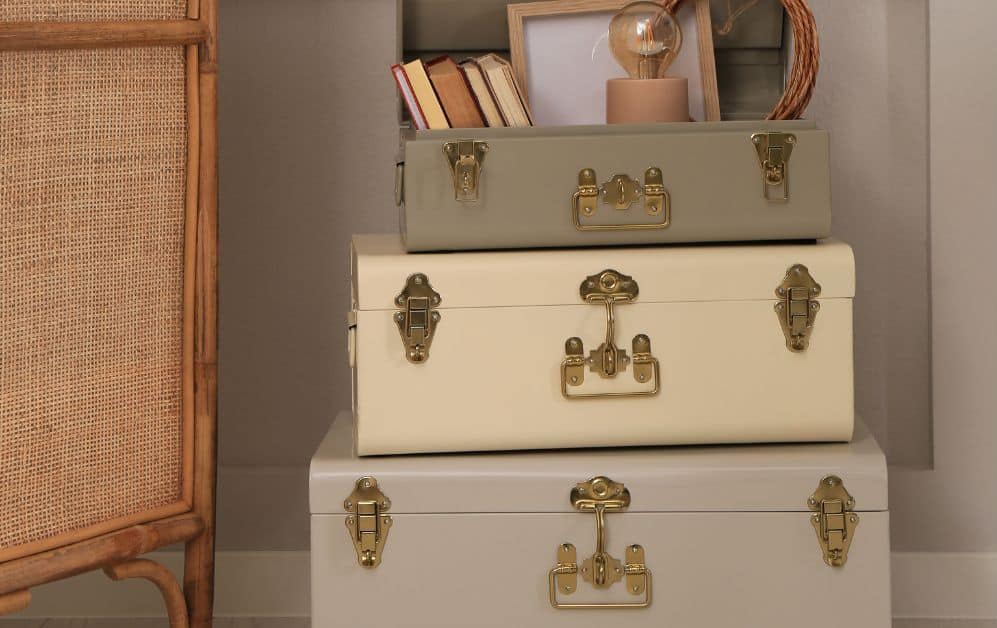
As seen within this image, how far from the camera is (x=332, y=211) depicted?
174cm

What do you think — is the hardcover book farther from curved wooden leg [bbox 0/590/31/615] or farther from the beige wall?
curved wooden leg [bbox 0/590/31/615]

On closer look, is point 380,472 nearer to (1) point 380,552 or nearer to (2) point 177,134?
(1) point 380,552

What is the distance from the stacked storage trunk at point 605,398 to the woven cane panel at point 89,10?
1.09 ft

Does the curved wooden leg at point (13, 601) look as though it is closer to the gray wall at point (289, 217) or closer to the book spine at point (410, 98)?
the gray wall at point (289, 217)

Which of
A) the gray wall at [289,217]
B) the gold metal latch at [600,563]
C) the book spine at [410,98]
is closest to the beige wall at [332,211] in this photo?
the gray wall at [289,217]

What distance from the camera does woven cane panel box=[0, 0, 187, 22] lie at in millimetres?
1144

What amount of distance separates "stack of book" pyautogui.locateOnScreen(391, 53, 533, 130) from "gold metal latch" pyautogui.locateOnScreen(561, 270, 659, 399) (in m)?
0.28

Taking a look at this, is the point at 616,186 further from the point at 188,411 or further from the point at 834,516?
the point at 188,411

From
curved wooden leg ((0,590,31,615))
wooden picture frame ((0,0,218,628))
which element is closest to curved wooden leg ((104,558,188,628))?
wooden picture frame ((0,0,218,628))

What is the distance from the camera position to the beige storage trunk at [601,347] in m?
1.20

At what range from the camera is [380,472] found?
1.19 meters

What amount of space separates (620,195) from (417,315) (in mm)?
268

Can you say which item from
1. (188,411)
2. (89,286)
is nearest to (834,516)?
(188,411)

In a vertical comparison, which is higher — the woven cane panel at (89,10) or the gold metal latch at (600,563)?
the woven cane panel at (89,10)
